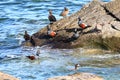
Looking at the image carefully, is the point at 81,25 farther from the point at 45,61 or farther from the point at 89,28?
the point at 45,61

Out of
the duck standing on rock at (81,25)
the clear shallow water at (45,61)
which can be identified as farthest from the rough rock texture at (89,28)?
the clear shallow water at (45,61)

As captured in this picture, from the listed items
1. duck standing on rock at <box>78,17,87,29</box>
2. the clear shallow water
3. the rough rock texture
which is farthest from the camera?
duck standing on rock at <box>78,17,87,29</box>

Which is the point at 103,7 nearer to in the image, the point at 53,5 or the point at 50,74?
the point at 50,74

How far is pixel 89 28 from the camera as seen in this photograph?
14.5 metres

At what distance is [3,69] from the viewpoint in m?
13.0

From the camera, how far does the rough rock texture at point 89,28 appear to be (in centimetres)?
1415

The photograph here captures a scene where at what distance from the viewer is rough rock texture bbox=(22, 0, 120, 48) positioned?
14.1 m

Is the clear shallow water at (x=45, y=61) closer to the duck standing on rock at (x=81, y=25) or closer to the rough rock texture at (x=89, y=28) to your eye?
the rough rock texture at (x=89, y=28)

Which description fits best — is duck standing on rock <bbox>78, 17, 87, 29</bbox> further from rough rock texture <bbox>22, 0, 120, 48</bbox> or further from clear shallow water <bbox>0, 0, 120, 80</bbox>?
clear shallow water <bbox>0, 0, 120, 80</bbox>

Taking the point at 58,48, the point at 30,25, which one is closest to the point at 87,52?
the point at 58,48

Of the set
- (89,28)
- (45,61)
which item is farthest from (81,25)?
(45,61)

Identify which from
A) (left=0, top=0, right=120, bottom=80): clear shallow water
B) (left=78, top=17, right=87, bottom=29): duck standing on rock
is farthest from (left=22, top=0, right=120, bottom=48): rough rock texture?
(left=0, top=0, right=120, bottom=80): clear shallow water

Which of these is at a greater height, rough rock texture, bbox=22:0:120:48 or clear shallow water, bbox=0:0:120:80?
rough rock texture, bbox=22:0:120:48

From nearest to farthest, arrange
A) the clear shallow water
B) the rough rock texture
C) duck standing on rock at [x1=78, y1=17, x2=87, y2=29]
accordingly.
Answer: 1. the clear shallow water
2. the rough rock texture
3. duck standing on rock at [x1=78, y1=17, x2=87, y2=29]
